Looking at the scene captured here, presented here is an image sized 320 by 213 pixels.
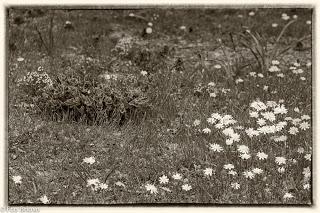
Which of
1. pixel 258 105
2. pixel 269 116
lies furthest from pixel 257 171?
pixel 258 105

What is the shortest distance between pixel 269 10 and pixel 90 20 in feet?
9.37

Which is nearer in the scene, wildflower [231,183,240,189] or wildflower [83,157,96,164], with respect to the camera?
wildflower [231,183,240,189]

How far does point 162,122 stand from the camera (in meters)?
6.87

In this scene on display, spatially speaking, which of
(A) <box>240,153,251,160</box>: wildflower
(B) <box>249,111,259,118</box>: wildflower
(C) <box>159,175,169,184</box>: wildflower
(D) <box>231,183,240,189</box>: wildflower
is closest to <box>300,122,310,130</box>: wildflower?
(B) <box>249,111,259,118</box>: wildflower

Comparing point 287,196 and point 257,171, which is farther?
point 257,171

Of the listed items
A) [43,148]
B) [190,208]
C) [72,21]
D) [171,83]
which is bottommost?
[190,208]

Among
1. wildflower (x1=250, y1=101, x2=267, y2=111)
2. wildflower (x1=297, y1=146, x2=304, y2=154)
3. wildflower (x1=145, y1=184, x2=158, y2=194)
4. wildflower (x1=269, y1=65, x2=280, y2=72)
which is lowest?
wildflower (x1=145, y1=184, x2=158, y2=194)

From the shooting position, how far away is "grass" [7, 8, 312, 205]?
5.93 meters

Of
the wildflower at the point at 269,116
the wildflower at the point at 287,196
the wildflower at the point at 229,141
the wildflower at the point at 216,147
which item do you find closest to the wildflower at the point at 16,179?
the wildflower at the point at 216,147

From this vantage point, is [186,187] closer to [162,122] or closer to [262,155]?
[262,155]

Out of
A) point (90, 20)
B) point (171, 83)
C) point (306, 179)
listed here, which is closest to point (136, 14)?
point (90, 20)

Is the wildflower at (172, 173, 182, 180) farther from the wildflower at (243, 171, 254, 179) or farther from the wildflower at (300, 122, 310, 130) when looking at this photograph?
the wildflower at (300, 122, 310, 130)

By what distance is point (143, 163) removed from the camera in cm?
623

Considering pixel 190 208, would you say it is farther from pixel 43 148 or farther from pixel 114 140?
pixel 43 148
